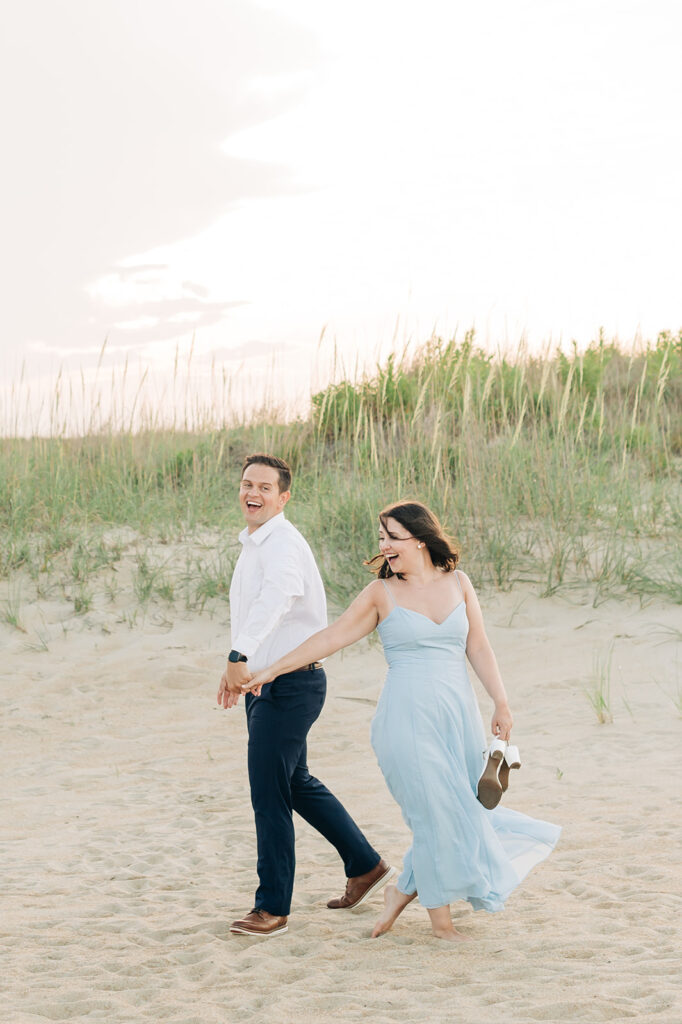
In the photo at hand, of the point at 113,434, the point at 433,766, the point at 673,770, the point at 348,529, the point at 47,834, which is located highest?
the point at 113,434

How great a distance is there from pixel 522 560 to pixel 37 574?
15.9 feet

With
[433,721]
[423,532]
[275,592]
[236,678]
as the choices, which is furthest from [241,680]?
[423,532]

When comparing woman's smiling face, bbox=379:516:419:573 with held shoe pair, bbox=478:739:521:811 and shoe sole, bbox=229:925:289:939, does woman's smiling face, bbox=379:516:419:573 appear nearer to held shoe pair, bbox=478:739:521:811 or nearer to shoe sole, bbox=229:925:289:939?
held shoe pair, bbox=478:739:521:811

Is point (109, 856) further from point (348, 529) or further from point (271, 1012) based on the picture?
point (348, 529)

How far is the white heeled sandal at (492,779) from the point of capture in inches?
→ 149

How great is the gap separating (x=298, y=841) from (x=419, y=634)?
7.92 ft

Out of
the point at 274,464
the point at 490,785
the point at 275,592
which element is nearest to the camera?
the point at 490,785

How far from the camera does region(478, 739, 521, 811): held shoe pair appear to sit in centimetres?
380

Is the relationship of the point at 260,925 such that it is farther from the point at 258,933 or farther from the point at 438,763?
the point at 438,763

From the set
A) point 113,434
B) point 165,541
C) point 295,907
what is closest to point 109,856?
point 295,907

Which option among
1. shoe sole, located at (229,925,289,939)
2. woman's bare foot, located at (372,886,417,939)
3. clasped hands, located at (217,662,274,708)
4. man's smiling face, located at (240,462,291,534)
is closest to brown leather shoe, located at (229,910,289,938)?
shoe sole, located at (229,925,289,939)

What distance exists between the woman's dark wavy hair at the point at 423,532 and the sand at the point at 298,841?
4.72ft

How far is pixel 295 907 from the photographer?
466 cm

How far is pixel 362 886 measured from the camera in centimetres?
454
